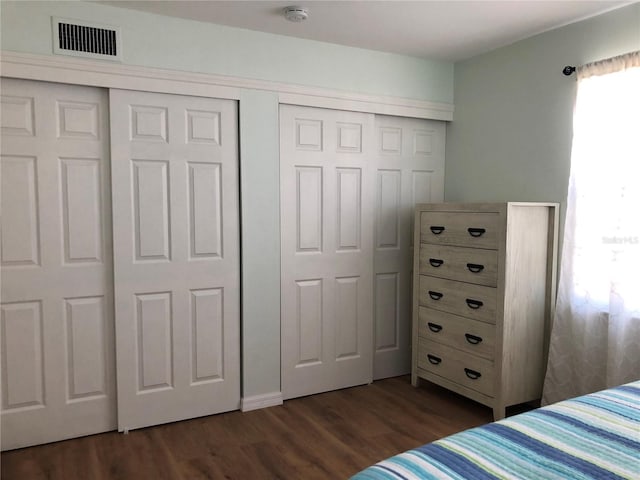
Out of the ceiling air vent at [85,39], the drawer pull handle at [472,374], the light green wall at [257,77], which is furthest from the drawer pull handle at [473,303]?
the ceiling air vent at [85,39]

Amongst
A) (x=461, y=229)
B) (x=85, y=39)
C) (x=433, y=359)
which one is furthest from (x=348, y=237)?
(x=85, y=39)

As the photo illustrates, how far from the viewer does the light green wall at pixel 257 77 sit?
2793 millimetres

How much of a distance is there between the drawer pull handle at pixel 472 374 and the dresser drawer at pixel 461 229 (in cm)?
75

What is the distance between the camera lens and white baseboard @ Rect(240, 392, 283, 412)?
312cm

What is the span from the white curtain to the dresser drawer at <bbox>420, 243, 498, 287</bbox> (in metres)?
0.43

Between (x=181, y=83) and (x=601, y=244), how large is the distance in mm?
2459

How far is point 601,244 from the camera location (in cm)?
274

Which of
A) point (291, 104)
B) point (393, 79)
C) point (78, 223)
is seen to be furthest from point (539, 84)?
point (78, 223)

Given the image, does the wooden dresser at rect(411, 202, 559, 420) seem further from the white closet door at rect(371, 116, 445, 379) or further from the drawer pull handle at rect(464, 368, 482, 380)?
the white closet door at rect(371, 116, 445, 379)

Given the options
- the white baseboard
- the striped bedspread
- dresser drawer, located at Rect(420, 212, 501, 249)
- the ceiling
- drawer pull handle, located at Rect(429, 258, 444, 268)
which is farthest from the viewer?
drawer pull handle, located at Rect(429, 258, 444, 268)

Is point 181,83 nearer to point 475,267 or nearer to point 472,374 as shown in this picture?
point 475,267

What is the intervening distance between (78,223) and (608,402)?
251 centimetres

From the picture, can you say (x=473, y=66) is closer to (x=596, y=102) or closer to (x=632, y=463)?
(x=596, y=102)

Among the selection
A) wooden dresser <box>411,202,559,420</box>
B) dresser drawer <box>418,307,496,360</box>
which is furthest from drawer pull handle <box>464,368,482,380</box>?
dresser drawer <box>418,307,496,360</box>
